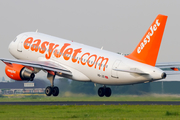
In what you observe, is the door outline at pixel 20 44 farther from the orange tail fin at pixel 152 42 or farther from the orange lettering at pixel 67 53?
the orange tail fin at pixel 152 42

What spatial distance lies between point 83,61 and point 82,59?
0.92 ft

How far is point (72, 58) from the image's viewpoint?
48.4 meters

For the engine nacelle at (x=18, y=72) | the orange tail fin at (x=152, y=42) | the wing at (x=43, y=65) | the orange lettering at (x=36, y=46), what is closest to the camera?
the orange tail fin at (x=152, y=42)

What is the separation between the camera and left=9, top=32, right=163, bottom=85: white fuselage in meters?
41.8

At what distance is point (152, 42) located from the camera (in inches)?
1582

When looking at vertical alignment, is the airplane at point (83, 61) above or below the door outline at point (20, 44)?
below

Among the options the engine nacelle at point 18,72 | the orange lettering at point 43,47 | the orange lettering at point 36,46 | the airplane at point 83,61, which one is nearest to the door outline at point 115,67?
the airplane at point 83,61

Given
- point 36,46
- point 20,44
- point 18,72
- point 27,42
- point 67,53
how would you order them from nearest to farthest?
point 18,72 → point 67,53 → point 36,46 → point 27,42 → point 20,44

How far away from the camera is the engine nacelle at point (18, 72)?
48.6 meters

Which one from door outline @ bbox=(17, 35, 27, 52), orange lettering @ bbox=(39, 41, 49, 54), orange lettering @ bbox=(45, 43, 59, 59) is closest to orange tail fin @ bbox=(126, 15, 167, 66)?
orange lettering @ bbox=(45, 43, 59, 59)

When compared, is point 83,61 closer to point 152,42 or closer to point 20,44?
point 152,42

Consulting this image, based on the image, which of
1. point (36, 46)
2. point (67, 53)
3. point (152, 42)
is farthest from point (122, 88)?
point (152, 42)

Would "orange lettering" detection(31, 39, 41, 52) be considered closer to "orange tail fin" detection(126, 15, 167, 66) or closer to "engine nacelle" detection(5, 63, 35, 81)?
"engine nacelle" detection(5, 63, 35, 81)

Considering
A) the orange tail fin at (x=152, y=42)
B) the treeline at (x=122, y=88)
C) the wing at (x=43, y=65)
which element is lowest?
the treeline at (x=122, y=88)
